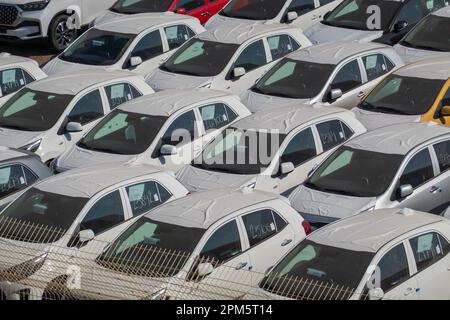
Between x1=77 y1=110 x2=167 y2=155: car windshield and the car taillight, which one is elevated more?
x1=77 y1=110 x2=167 y2=155: car windshield

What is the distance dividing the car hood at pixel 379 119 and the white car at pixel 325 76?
0.99 metres

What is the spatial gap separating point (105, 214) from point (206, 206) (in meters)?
1.35

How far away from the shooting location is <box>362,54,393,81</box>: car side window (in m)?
21.4

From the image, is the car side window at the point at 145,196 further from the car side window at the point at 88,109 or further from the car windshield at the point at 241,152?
the car side window at the point at 88,109

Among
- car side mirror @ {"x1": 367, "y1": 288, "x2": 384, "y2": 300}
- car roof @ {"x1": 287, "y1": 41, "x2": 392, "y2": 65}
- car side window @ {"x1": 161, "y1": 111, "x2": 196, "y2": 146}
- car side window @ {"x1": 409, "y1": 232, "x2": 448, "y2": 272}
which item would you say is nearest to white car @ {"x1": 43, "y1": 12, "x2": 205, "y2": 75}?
car roof @ {"x1": 287, "y1": 41, "x2": 392, "y2": 65}

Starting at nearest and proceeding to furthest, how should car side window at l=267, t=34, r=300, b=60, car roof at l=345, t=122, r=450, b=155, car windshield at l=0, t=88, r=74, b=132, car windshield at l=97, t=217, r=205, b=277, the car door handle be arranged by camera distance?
car windshield at l=97, t=217, r=205, b=277
the car door handle
car roof at l=345, t=122, r=450, b=155
car windshield at l=0, t=88, r=74, b=132
car side window at l=267, t=34, r=300, b=60

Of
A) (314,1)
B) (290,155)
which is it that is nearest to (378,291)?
(290,155)

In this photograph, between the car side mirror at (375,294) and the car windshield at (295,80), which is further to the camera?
the car windshield at (295,80)

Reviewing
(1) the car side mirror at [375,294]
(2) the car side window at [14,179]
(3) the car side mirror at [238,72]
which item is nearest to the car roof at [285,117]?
(3) the car side mirror at [238,72]

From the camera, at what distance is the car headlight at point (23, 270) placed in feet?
44.8

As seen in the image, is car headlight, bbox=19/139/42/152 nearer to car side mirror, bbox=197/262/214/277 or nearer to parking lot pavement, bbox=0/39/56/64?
car side mirror, bbox=197/262/214/277

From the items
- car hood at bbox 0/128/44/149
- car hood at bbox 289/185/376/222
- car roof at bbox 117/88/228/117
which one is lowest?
car hood at bbox 289/185/376/222

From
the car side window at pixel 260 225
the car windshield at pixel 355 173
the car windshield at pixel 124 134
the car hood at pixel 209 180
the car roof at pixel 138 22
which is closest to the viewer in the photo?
the car side window at pixel 260 225

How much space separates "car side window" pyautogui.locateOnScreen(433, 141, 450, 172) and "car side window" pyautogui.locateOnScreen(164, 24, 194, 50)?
7.84m
